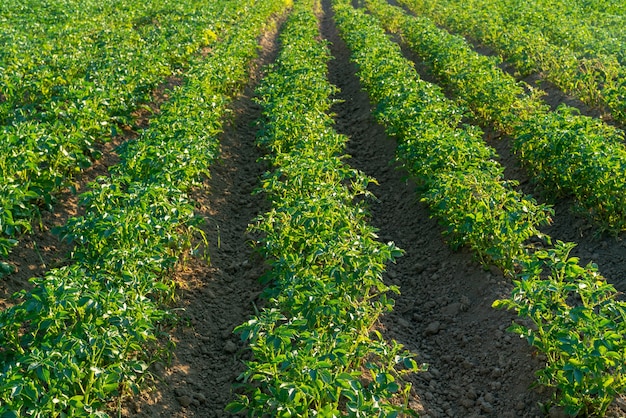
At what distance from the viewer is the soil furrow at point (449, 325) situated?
4789 mm

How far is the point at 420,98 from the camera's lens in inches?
354

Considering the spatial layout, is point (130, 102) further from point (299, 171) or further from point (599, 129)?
point (599, 129)

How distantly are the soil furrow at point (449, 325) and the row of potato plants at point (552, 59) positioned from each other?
12.7ft

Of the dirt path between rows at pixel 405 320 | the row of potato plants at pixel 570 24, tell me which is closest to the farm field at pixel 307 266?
the dirt path between rows at pixel 405 320

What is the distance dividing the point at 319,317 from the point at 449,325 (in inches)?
68.6

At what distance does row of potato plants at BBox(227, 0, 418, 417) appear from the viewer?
3645mm

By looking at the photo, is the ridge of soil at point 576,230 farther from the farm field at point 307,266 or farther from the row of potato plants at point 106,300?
the row of potato plants at point 106,300

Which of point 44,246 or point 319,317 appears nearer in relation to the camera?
point 319,317

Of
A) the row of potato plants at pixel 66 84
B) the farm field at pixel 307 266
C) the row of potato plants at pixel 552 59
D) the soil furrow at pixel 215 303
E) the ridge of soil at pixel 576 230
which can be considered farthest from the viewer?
the row of potato plants at pixel 552 59

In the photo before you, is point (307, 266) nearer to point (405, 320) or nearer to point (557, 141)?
point (405, 320)

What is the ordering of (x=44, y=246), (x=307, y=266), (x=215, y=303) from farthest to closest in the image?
(x=44, y=246) < (x=215, y=303) < (x=307, y=266)

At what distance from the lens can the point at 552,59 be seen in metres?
11.5

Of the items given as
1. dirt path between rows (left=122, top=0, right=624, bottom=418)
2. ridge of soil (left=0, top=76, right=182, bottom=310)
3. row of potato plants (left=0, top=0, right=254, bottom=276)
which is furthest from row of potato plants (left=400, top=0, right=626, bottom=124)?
ridge of soil (left=0, top=76, right=182, bottom=310)

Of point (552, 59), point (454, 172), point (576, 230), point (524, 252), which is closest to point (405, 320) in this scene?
point (524, 252)
